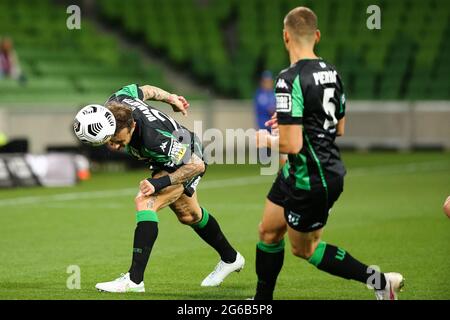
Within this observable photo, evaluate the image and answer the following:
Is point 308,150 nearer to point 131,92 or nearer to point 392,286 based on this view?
point 392,286

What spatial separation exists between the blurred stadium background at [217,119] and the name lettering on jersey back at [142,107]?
4.75 ft

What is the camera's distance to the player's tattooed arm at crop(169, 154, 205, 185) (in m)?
8.88

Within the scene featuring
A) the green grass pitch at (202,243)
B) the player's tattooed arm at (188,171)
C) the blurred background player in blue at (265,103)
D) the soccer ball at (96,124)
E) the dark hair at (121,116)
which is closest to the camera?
the soccer ball at (96,124)

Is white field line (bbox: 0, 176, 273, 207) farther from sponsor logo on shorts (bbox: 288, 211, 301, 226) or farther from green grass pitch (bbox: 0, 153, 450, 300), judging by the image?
sponsor logo on shorts (bbox: 288, 211, 301, 226)

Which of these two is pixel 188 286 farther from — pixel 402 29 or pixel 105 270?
pixel 402 29

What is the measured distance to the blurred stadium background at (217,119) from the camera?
35.2 ft

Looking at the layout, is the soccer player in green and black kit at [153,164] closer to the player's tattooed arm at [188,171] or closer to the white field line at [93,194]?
the player's tattooed arm at [188,171]

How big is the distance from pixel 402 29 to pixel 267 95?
10.4 metres

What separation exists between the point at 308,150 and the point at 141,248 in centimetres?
192

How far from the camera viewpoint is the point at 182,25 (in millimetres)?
33250

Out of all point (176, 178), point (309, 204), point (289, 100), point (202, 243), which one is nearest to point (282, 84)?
point (289, 100)

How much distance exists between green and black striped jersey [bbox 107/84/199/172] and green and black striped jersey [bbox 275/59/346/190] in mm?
1481

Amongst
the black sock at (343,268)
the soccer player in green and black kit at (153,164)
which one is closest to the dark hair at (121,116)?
the soccer player in green and black kit at (153,164)

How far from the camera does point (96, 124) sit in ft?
27.7
